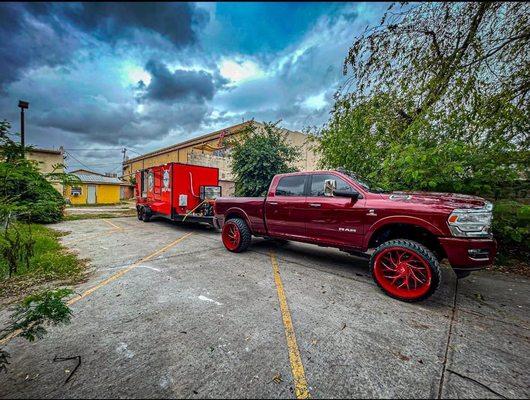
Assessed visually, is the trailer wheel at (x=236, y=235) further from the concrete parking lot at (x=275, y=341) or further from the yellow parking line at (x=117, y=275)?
the yellow parking line at (x=117, y=275)

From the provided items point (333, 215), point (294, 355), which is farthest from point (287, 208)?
point (294, 355)

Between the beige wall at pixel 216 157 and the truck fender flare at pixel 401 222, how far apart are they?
5750 millimetres

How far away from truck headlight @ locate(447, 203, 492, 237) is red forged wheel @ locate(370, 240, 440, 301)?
1.62 feet

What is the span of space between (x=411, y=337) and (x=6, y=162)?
5.23m

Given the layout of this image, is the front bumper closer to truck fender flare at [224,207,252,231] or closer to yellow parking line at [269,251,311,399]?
yellow parking line at [269,251,311,399]

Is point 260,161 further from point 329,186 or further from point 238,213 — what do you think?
point 329,186

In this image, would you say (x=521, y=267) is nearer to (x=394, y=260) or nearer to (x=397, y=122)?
(x=394, y=260)

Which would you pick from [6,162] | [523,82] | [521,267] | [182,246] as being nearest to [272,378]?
[6,162]

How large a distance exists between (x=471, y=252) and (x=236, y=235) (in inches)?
180

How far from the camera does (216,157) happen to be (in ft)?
67.6

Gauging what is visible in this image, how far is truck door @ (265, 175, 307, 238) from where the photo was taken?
5.11 metres

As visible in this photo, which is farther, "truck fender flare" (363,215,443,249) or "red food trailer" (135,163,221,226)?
"red food trailer" (135,163,221,226)

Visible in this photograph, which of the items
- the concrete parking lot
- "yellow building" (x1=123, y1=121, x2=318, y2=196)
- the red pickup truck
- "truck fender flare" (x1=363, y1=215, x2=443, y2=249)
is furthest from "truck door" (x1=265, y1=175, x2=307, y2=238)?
"yellow building" (x1=123, y1=121, x2=318, y2=196)

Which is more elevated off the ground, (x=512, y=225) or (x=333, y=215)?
(x=333, y=215)
